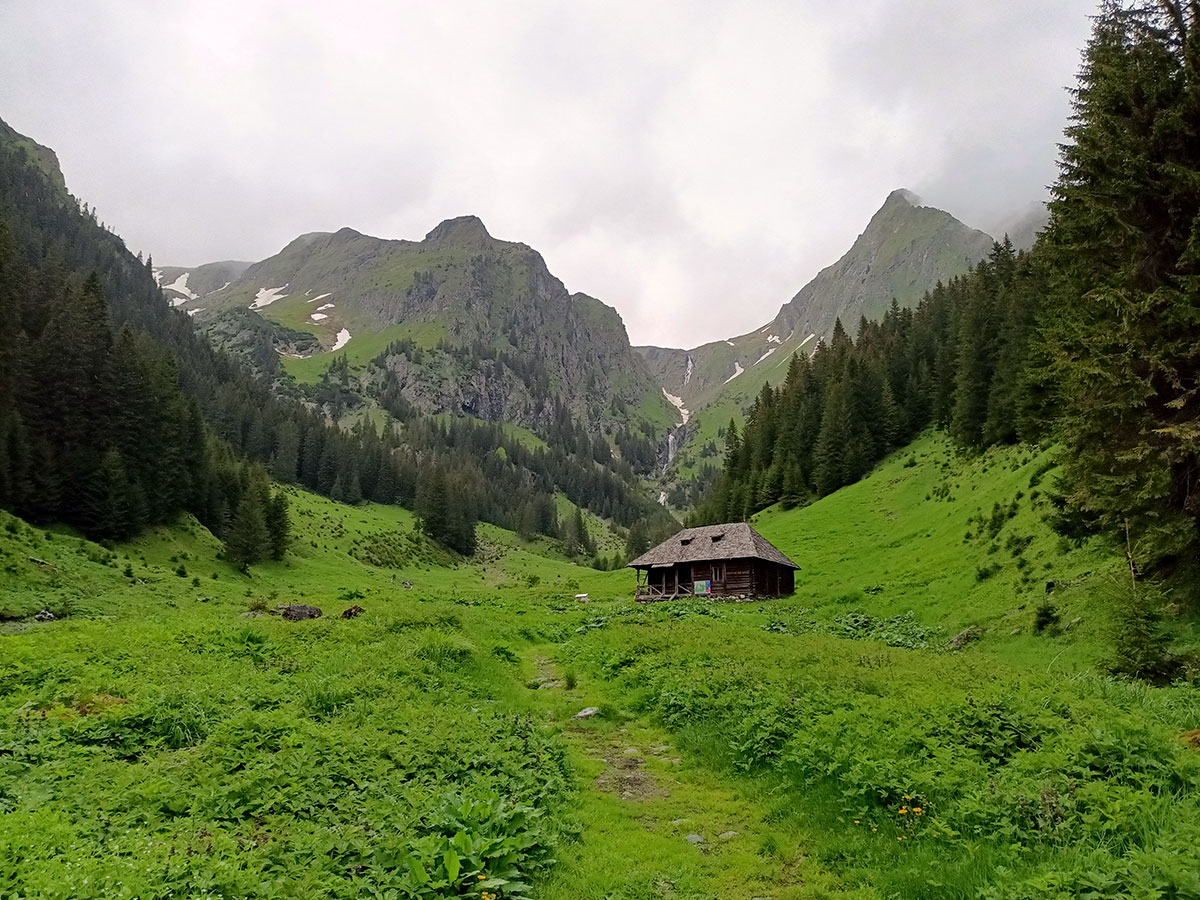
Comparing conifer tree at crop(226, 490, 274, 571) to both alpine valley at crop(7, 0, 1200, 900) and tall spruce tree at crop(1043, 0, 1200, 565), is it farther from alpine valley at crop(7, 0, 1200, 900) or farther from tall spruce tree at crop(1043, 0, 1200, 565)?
tall spruce tree at crop(1043, 0, 1200, 565)

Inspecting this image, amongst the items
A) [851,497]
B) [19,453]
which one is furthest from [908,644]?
[19,453]

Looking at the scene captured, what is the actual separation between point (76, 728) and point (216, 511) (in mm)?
66766

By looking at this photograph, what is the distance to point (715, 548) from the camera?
54.7 metres

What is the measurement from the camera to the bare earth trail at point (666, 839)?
7.59 meters

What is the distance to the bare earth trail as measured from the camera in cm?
759

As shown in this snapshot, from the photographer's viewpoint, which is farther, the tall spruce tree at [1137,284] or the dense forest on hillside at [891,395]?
the dense forest on hillside at [891,395]

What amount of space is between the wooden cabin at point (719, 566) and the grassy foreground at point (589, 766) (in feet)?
95.0

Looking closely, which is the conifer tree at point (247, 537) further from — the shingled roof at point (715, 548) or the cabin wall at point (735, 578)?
the cabin wall at point (735, 578)

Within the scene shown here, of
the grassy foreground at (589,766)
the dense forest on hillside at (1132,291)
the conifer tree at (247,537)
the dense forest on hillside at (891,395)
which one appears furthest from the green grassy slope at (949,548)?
the conifer tree at (247,537)

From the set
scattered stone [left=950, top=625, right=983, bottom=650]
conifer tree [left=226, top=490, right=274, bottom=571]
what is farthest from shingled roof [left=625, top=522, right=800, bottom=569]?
conifer tree [left=226, top=490, right=274, bottom=571]

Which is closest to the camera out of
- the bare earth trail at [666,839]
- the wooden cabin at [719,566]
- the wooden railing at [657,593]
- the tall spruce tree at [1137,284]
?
the bare earth trail at [666,839]

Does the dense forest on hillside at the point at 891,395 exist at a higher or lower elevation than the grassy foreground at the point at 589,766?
higher

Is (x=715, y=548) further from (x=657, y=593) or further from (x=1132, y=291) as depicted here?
(x=1132, y=291)

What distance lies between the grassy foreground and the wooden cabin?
28953 millimetres
